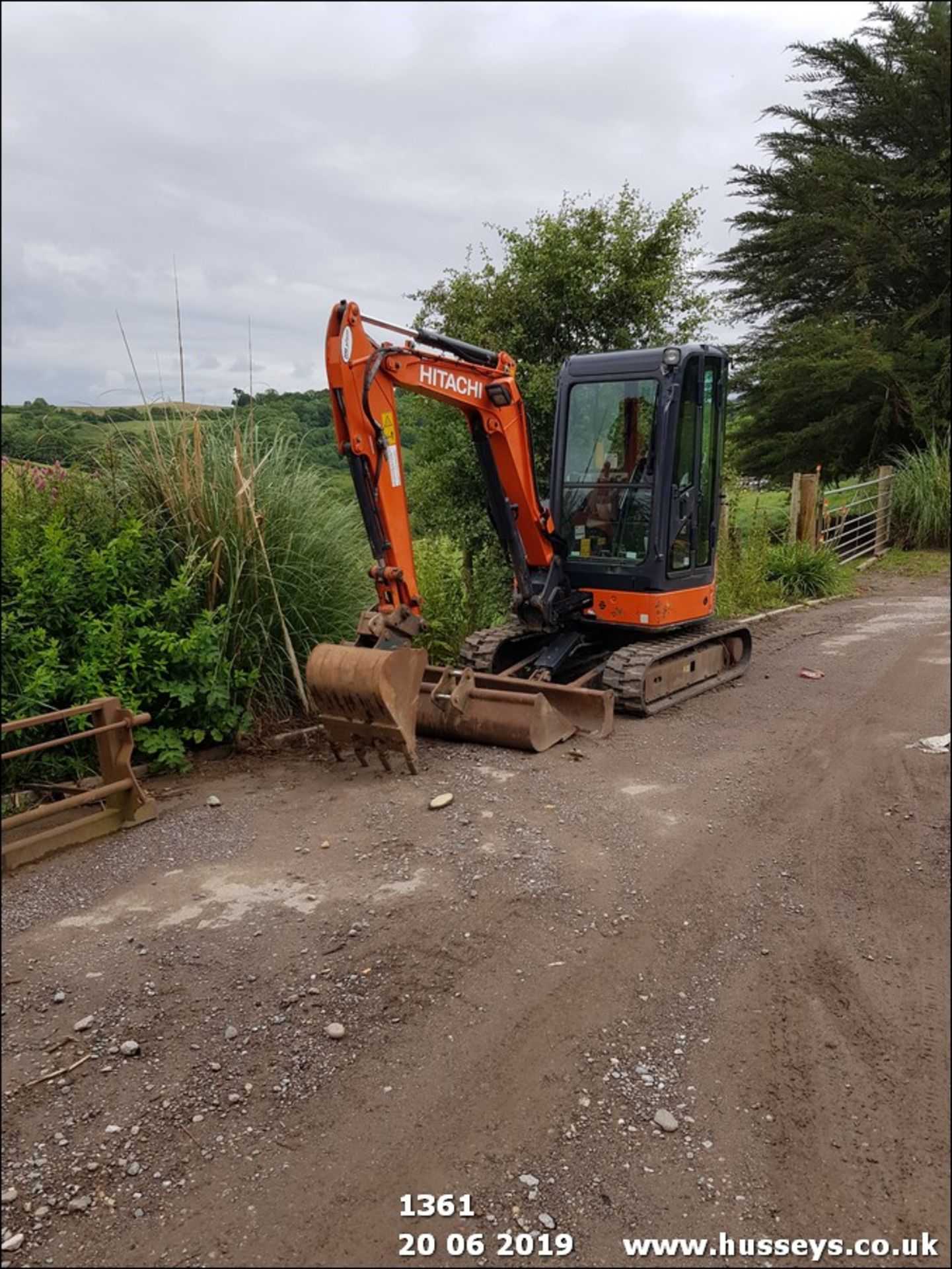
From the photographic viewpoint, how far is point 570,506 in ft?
26.0

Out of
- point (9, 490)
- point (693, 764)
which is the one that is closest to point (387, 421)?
point (9, 490)

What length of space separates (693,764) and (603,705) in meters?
1.23

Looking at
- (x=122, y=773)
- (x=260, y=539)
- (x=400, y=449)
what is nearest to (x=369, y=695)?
(x=122, y=773)

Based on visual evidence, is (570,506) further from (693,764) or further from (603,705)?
(693,764)

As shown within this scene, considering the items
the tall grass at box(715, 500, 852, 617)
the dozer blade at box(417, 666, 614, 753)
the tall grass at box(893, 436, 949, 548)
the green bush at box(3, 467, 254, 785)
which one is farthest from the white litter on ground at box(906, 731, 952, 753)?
the dozer blade at box(417, 666, 614, 753)

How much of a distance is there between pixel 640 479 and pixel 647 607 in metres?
1.03

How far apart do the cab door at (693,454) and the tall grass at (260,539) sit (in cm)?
260

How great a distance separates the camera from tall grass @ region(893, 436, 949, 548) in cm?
86

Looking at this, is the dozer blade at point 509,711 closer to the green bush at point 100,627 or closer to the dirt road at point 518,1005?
the dirt road at point 518,1005

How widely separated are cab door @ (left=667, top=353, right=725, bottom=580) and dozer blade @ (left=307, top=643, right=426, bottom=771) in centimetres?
247

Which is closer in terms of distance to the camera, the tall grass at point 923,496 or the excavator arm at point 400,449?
the tall grass at point 923,496

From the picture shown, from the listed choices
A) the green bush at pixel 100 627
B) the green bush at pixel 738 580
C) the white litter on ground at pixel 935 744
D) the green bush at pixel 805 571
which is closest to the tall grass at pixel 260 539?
the green bush at pixel 100 627

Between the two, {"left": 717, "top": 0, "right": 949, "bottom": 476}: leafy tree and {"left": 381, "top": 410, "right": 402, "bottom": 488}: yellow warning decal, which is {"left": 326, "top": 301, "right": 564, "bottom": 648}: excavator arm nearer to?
{"left": 381, "top": 410, "right": 402, "bottom": 488}: yellow warning decal

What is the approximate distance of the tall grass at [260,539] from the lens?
6859mm
